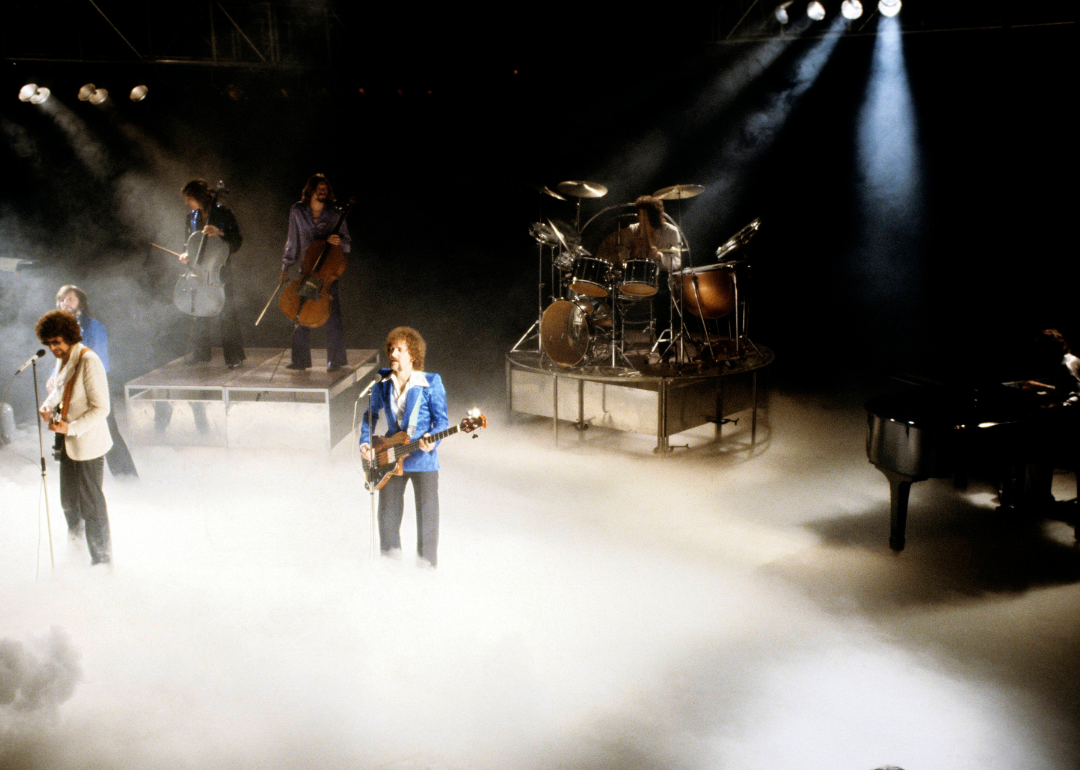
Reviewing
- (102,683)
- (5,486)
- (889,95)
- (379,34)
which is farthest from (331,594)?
(889,95)

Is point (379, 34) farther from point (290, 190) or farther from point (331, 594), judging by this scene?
point (331, 594)

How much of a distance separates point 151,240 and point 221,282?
8.91ft

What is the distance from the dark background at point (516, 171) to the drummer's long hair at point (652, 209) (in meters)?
1.70

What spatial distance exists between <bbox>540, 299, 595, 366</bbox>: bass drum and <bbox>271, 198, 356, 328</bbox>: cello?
177 cm

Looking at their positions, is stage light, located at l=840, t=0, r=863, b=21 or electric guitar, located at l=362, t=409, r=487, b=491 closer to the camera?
electric guitar, located at l=362, t=409, r=487, b=491

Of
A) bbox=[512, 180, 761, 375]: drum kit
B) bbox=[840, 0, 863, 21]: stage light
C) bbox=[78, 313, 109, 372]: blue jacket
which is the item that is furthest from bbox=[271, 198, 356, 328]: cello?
bbox=[840, 0, 863, 21]: stage light

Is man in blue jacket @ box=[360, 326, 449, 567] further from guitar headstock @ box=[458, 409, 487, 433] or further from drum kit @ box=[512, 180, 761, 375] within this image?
drum kit @ box=[512, 180, 761, 375]

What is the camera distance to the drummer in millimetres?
7570

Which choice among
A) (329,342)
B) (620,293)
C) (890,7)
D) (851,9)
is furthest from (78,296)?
(890,7)

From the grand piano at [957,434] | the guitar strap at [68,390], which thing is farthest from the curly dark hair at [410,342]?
the grand piano at [957,434]

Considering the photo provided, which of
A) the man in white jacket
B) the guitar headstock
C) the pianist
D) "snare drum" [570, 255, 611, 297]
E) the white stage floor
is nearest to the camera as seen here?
the white stage floor

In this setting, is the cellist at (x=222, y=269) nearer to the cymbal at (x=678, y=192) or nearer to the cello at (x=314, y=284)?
the cello at (x=314, y=284)

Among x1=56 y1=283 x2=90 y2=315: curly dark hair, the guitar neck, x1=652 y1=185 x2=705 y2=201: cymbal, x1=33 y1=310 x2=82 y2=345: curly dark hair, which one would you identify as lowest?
the guitar neck

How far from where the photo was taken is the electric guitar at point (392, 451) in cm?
420
